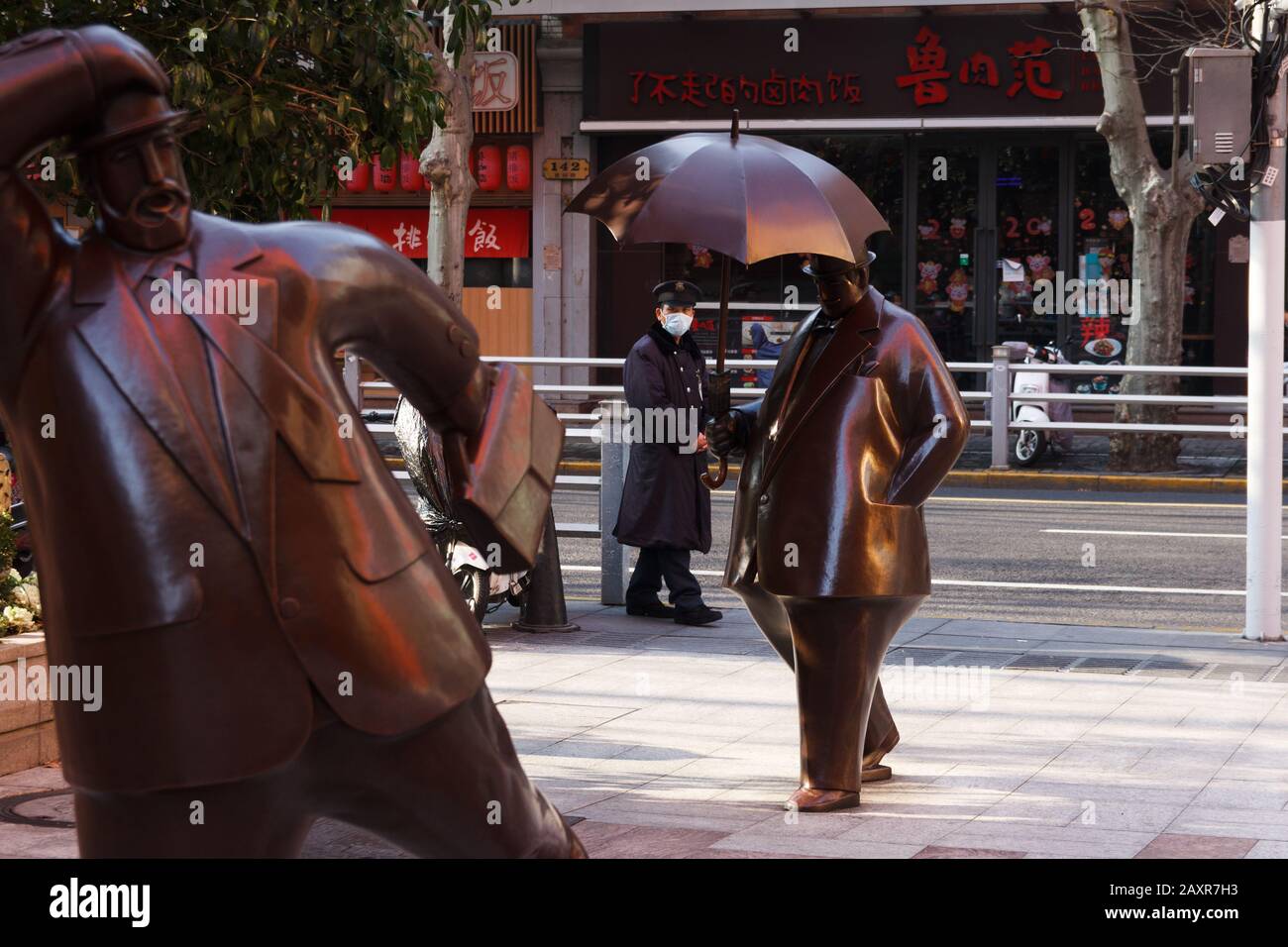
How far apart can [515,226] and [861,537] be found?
18.9 metres

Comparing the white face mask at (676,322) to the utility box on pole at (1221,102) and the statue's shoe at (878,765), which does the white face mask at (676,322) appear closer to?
the utility box on pole at (1221,102)

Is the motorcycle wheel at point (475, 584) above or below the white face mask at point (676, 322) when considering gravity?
below

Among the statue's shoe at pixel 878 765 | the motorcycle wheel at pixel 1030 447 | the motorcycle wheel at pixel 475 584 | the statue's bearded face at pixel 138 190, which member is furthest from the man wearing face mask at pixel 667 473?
the motorcycle wheel at pixel 1030 447

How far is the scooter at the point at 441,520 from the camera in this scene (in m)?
8.50

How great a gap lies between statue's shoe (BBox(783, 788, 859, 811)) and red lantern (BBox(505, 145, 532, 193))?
18.4m

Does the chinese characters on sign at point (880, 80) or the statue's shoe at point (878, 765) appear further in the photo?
the chinese characters on sign at point (880, 80)

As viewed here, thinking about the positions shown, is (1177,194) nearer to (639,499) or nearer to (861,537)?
(639,499)

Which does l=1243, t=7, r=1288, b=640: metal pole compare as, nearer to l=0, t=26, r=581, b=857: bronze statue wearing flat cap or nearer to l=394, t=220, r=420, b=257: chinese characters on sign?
l=0, t=26, r=581, b=857: bronze statue wearing flat cap

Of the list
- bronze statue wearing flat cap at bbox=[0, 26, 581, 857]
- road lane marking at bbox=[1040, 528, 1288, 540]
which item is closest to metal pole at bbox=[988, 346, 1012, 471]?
road lane marking at bbox=[1040, 528, 1288, 540]

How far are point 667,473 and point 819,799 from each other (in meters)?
4.48

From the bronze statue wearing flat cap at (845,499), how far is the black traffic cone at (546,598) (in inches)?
147

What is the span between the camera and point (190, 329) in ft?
9.58

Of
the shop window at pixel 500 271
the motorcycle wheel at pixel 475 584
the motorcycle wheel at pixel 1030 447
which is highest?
the shop window at pixel 500 271
